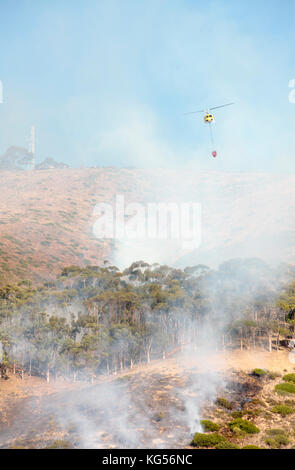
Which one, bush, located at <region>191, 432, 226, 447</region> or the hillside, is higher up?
the hillside

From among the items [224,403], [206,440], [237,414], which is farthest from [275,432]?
[224,403]

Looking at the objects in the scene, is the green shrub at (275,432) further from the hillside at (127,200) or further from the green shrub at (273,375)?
the hillside at (127,200)

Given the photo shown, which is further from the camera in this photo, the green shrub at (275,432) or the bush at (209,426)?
the bush at (209,426)

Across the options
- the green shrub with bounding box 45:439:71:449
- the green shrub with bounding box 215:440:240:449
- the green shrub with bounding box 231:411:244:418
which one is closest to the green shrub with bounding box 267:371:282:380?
the green shrub with bounding box 231:411:244:418

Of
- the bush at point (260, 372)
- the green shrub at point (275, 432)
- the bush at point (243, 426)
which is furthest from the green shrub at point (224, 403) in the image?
the bush at point (260, 372)

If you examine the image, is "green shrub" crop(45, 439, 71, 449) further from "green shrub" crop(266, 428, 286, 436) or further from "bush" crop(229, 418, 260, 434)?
"green shrub" crop(266, 428, 286, 436)

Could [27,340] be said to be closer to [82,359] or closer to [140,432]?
[82,359]
